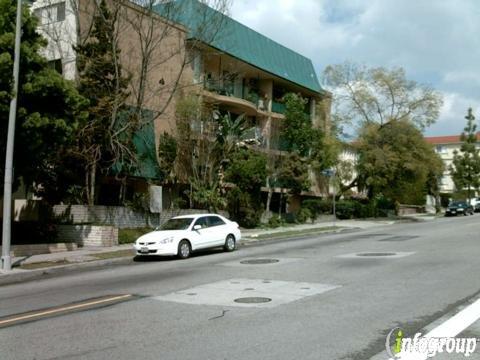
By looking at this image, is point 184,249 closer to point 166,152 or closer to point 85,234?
point 85,234

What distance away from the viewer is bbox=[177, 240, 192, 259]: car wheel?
18.6 m

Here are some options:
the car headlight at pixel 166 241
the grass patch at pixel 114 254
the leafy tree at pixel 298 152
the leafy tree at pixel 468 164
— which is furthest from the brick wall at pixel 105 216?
the leafy tree at pixel 468 164

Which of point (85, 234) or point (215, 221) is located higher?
point (215, 221)

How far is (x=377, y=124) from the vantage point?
144 ft

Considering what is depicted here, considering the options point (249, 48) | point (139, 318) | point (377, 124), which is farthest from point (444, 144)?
point (139, 318)

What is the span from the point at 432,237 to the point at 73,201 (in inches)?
575

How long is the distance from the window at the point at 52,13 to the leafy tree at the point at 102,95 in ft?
8.80

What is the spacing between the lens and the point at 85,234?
22.2 m

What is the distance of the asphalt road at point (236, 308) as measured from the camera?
6922 mm

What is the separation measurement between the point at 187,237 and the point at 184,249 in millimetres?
394

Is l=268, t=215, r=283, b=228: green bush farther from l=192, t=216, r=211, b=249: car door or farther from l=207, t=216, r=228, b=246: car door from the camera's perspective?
l=192, t=216, r=211, b=249: car door

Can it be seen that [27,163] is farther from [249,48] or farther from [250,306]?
[249,48]

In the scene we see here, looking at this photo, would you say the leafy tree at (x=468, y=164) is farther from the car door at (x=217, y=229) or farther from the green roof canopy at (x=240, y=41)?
the car door at (x=217, y=229)

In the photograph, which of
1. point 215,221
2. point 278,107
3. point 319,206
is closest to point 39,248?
point 215,221
